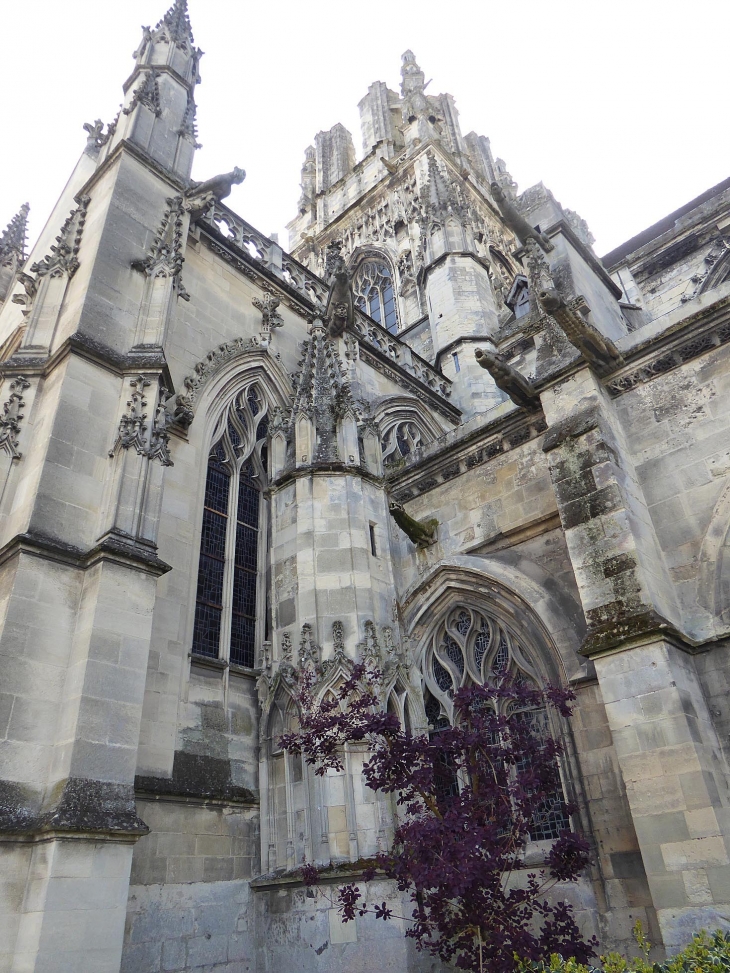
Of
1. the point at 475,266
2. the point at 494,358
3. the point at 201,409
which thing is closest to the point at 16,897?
the point at 201,409

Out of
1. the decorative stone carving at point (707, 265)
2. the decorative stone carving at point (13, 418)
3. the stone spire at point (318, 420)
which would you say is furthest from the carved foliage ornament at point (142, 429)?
the decorative stone carving at point (707, 265)

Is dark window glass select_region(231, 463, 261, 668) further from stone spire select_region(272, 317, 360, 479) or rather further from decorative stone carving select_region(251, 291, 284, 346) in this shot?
decorative stone carving select_region(251, 291, 284, 346)

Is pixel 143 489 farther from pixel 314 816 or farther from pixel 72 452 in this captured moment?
pixel 314 816

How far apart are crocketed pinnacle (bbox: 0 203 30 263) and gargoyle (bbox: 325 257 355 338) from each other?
7.40 meters

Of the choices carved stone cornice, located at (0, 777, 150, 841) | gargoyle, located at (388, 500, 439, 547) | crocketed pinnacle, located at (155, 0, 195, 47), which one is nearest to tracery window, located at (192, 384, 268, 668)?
gargoyle, located at (388, 500, 439, 547)

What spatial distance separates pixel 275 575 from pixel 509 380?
405cm

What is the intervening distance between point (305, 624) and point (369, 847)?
255 cm

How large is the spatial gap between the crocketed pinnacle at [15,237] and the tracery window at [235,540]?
7.59m

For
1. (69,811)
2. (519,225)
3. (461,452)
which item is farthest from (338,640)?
(519,225)

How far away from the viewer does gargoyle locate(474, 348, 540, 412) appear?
28.1ft

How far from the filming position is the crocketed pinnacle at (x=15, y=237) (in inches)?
583

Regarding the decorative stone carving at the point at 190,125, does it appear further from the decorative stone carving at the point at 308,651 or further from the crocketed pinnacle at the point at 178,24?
the decorative stone carving at the point at 308,651

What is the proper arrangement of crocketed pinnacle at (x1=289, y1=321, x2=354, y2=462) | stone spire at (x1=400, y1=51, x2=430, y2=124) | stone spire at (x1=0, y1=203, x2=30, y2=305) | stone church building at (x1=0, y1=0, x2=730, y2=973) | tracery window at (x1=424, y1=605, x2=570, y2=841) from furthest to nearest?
stone spire at (x1=400, y1=51, x2=430, y2=124)
stone spire at (x1=0, y1=203, x2=30, y2=305)
crocketed pinnacle at (x1=289, y1=321, x2=354, y2=462)
tracery window at (x1=424, y1=605, x2=570, y2=841)
stone church building at (x1=0, y1=0, x2=730, y2=973)

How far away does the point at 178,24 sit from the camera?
13242 mm
